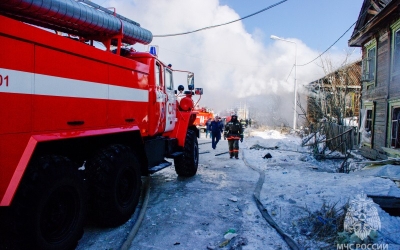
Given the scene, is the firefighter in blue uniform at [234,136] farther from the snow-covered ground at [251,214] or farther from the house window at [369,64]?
the house window at [369,64]

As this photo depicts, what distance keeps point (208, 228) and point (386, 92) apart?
9642 mm

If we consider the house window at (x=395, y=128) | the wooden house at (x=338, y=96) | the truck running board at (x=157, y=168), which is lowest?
the truck running board at (x=157, y=168)

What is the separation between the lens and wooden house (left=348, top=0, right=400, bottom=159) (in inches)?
394

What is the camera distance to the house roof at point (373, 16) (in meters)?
9.53

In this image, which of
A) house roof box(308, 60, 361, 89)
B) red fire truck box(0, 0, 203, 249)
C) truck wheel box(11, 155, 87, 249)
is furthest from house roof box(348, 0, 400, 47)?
truck wheel box(11, 155, 87, 249)

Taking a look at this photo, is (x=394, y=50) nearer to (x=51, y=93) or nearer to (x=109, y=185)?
(x=109, y=185)

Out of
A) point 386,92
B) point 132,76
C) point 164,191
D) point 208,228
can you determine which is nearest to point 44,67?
point 132,76

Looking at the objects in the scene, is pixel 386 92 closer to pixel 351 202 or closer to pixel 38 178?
pixel 351 202

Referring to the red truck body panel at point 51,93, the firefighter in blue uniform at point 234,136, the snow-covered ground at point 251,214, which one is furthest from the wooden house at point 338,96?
the red truck body panel at point 51,93

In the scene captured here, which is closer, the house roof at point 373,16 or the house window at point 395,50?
the house roof at point 373,16

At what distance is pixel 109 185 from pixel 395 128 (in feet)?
33.3

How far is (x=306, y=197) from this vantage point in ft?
17.6

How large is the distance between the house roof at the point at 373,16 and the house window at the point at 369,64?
43 cm

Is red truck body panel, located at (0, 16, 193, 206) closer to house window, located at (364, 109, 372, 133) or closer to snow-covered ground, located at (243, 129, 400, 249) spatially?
snow-covered ground, located at (243, 129, 400, 249)
